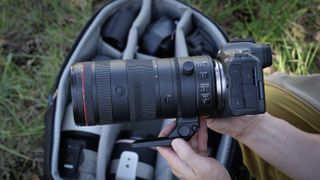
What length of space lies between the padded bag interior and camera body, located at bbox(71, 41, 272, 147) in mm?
472

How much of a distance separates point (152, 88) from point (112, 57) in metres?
0.76

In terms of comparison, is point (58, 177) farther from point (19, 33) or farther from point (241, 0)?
point (241, 0)

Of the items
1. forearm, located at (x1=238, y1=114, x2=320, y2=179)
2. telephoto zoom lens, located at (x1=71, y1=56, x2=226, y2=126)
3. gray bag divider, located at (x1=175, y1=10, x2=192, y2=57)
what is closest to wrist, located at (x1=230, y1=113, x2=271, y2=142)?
forearm, located at (x1=238, y1=114, x2=320, y2=179)

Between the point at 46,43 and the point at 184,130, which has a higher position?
the point at 46,43

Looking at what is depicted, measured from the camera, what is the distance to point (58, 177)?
5.12 feet

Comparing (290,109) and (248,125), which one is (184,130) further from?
(290,109)

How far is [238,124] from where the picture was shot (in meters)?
1.21

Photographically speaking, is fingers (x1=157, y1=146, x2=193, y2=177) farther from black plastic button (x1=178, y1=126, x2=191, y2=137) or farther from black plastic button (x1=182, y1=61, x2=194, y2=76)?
black plastic button (x1=182, y1=61, x2=194, y2=76)

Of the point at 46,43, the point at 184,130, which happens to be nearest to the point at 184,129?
the point at 184,130

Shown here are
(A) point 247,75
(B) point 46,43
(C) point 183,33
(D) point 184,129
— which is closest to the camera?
(A) point 247,75

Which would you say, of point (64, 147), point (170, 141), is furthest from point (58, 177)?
point (170, 141)

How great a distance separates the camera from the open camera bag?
5.21 ft

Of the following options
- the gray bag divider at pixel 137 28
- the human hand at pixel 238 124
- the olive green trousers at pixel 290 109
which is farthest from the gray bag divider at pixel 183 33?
the human hand at pixel 238 124

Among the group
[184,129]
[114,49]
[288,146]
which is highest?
[114,49]
